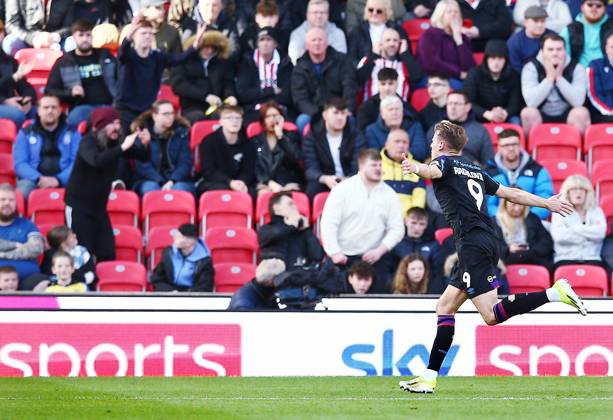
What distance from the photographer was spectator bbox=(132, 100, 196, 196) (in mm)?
16422

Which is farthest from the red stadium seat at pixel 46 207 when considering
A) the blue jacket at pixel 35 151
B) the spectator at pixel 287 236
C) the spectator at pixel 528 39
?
the spectator at pixel 528 39

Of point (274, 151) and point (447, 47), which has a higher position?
point (447, 47)

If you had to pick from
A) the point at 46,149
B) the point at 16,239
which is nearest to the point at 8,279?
the point at 16,239

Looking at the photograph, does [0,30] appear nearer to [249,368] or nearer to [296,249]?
[296,249]

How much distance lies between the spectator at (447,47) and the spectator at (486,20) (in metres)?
0.50

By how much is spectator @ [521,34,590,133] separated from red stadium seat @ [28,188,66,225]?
554 cm

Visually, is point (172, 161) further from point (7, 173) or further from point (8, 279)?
point (8, 279)

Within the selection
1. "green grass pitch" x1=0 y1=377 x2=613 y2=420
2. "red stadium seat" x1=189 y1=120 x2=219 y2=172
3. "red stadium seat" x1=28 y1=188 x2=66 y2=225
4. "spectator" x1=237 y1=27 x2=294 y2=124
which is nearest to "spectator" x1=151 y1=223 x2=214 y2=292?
"red stadium seat" x1=28 y1=188 x2=66 y2=225

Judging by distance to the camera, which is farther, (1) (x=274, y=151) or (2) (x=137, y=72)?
(2) (x=137, y=72)

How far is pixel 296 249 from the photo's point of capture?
1527 centimetres

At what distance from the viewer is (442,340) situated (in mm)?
10031

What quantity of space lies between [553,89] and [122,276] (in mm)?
5723

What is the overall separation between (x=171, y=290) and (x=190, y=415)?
5.86 metres

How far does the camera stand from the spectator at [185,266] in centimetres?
1487
